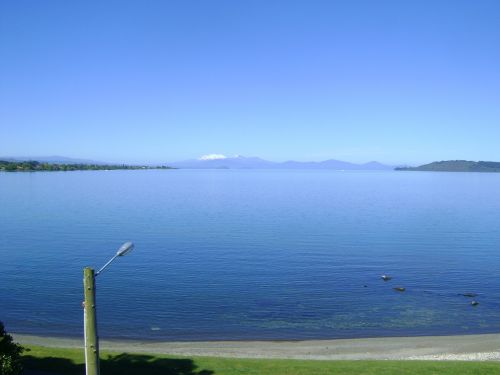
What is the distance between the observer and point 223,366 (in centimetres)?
2169

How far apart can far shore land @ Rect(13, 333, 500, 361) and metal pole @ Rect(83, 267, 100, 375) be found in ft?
57.9

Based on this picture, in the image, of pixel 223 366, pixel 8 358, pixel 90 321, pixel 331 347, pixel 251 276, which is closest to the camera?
pixel 90 321

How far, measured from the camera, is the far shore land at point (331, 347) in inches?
1061

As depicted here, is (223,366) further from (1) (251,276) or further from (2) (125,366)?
(1) (251,276)

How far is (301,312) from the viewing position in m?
35.9

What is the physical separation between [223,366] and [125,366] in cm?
450

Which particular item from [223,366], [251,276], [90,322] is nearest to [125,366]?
[223,366]

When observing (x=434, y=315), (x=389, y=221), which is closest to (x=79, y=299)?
(x=434, y=315)

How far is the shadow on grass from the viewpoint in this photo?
66.8ft

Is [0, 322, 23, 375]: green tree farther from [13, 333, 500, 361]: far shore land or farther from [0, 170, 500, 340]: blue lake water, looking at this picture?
[0, 170, 500, 340]: blue lake water

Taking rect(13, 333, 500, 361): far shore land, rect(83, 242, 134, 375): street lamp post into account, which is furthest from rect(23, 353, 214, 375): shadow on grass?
rect(83, 242, 134, 375): street lamp post

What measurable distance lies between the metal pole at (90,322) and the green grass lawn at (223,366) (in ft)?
36.9

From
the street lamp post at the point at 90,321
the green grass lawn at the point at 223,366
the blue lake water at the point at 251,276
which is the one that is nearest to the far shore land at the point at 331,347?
the blue lake water at the point at 251,276

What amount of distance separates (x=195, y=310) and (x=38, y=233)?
4165 cm
